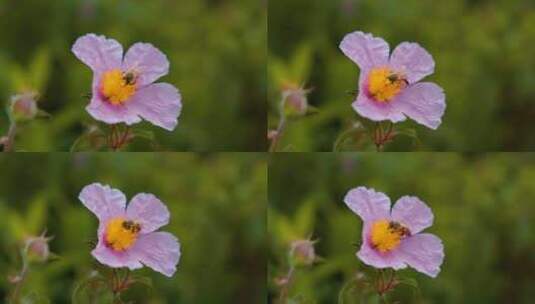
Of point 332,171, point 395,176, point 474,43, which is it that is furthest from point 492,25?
point 332,171

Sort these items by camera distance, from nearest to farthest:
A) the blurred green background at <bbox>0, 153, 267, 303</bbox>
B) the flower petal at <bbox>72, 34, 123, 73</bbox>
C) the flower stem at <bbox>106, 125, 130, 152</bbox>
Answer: the flower petal at <bbox>72, 34, 123, 73</bbox> < the flower stem at <bbox>106, 125, 130, 152</bbox> < the blurred green background at <bbox>0, 153, 267, 303</bbox>

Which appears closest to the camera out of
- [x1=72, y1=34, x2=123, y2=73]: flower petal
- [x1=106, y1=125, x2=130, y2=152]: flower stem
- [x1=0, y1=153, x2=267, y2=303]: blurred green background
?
[x1=72, y1=34, x2=123, y2=73]: flower petal

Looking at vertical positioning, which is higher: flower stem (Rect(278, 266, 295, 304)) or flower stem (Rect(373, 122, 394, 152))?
flower stem (Rect(373, 122, 394, 152))

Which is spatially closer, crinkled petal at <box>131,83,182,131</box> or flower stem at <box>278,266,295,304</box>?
crinkled petal at <box>131,83,182,131</box>

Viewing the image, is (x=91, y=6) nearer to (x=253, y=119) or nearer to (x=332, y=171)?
(x=253, y=119)

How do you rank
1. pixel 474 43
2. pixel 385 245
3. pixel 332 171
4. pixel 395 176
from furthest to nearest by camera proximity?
pixel 474 43, pixel 395 176, pixel 332 171, pixel 385 245

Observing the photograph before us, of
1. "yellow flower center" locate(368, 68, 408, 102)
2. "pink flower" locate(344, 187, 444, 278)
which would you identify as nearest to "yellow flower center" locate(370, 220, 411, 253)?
"pink flower" locate(344, 187, 444, 278)

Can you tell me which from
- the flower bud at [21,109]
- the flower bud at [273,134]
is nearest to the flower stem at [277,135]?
the flower bud at [273,134]

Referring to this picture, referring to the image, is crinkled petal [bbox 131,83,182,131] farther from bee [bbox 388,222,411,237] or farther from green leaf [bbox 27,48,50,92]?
bee [bbox 388,222,411,237]
